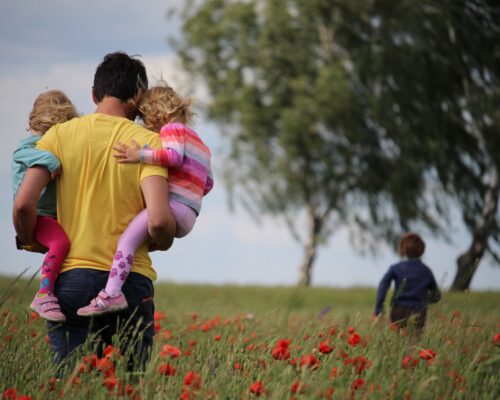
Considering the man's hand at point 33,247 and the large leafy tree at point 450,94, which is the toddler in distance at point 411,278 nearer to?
the man's hand at point 33,247

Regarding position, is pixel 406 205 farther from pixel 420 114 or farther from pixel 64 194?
pixel 64 194

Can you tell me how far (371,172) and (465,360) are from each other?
18.1m

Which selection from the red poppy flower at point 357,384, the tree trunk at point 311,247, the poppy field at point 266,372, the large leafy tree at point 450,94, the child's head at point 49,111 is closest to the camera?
the poppy field at point 266,372

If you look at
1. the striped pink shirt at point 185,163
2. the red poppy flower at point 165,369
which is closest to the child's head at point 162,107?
the striped pink shirt at point 185,163

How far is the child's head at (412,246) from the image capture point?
8.02 m

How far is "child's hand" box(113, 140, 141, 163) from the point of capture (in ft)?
11.7

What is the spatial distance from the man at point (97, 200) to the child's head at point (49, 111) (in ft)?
1.30

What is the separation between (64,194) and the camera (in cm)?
366

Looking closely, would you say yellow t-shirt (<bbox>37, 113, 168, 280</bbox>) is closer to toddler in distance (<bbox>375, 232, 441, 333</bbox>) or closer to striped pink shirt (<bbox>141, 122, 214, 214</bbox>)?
striped pink shirt (<bbox>141, 122, 214, 214</bbox>)

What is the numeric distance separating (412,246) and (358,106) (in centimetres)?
1443

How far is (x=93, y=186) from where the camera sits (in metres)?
3.61

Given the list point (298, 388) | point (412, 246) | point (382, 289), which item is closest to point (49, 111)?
point (298, 388)

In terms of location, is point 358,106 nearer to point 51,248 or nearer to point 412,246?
point 412,246

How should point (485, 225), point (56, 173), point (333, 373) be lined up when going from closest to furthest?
point (56, 173)
point (333, 373)
point (485, 225)
